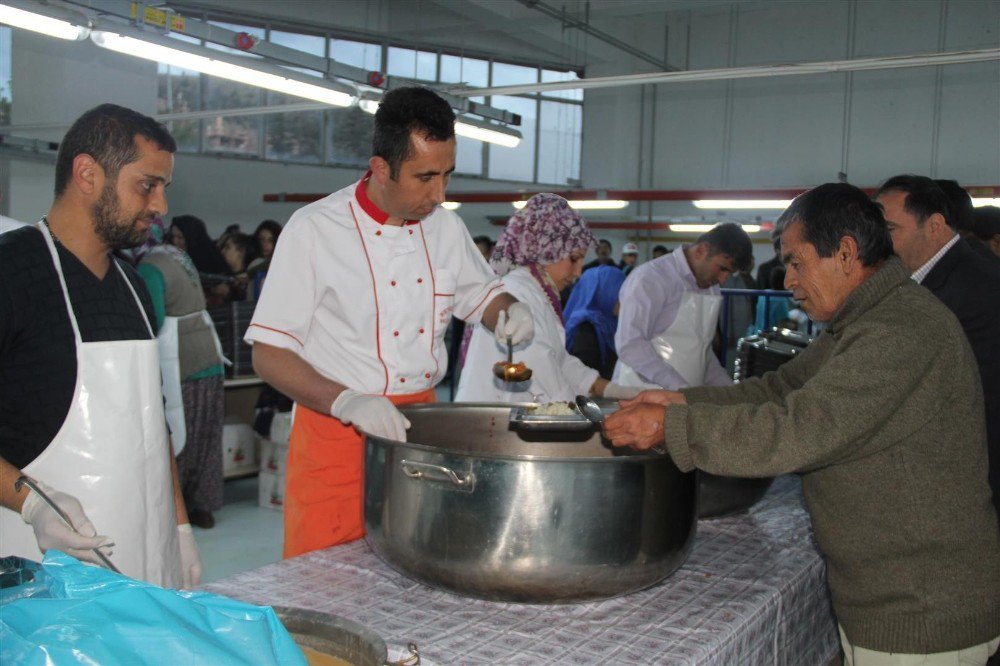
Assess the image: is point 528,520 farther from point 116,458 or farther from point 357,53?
point 357,53

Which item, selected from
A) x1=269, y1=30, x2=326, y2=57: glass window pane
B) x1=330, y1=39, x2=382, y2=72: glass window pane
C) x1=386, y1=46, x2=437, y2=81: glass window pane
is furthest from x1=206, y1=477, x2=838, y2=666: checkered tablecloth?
x1=386, y1=46, x2=437, y2=81: glass window pane

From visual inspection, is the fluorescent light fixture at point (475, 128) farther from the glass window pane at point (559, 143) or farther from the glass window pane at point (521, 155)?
the glass window pane at point (559, 143)

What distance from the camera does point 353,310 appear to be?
1854mm

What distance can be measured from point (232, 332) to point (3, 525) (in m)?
3.77

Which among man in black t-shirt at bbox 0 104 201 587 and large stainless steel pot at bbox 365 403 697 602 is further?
man in black t-shirt at bbox 0 104 201 587

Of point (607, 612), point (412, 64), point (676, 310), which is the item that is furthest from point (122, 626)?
point (412, 64)

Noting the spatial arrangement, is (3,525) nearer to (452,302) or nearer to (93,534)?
(93,534)

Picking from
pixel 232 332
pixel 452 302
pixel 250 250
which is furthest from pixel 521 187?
pixel 452 302

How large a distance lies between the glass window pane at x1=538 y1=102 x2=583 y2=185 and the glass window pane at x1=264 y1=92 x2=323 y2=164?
3.92 m

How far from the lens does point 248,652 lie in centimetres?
76

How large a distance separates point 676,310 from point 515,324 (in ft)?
6.40

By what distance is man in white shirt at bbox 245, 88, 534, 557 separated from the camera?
1778 millimetres

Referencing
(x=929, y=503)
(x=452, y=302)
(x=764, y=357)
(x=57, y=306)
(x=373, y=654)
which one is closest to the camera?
(x=373, y=654)

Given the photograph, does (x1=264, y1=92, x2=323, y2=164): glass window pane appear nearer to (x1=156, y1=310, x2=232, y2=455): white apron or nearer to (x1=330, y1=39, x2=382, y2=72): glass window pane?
(x1=330, y1=39, x2=382, y2=72): glass window pane
